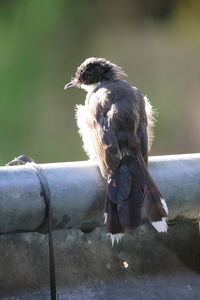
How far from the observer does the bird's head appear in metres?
6.02

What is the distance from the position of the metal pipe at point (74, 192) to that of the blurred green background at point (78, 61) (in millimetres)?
3759

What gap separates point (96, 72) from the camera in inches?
240

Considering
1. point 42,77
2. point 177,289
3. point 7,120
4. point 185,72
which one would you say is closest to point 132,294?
point 177,289

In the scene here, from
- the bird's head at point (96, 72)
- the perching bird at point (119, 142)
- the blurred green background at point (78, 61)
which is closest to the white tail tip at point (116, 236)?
the perching bird at point (119, 142)

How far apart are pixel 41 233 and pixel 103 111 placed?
1.48 metres

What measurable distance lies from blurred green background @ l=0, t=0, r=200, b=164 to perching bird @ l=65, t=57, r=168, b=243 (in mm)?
1546

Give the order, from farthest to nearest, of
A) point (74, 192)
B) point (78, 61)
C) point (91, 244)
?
point (78, 61) < point (91, 244) < point (74, 192)

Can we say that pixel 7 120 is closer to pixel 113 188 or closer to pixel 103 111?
pixel 103 111

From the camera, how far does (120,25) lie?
8.60 m

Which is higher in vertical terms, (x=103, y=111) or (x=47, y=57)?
(x=103, y=111)

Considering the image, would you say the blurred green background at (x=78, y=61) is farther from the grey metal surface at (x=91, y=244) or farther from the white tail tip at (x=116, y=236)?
the white tail tip at (x=116, y=236)

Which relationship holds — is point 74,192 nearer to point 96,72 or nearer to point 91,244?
point 91,244

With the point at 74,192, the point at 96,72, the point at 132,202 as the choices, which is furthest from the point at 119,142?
the point at 96,72

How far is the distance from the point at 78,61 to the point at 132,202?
473cm
